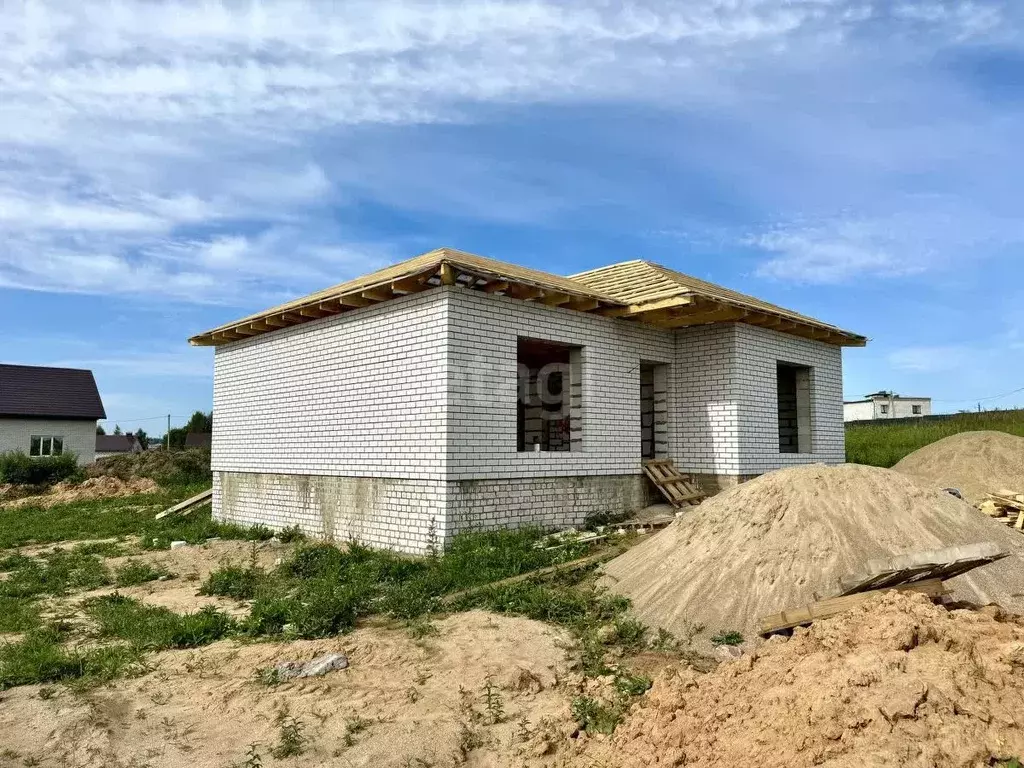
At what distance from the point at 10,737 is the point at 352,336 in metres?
7.15

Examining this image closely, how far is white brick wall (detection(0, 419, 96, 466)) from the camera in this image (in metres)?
30.8

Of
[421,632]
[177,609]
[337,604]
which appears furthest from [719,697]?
[177,609]

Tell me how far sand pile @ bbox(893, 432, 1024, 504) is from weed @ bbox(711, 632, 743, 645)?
1075cm

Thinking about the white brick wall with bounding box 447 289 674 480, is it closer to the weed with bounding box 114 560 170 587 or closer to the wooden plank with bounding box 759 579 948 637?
the weed with bounding box 114 560 170 587

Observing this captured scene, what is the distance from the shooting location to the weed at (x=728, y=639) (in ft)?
18.7

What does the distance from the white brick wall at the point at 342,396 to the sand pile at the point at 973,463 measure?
35.2 ft

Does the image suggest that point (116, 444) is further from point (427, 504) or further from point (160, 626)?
point (160, 626)

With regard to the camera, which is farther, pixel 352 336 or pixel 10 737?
pixel 352 336

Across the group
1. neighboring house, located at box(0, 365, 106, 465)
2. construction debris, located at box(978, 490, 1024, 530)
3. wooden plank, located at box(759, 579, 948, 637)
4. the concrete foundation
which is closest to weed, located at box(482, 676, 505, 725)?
wooden plank, located at box(759, 579, 948, 637)

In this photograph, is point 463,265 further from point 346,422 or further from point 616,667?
point 616,667

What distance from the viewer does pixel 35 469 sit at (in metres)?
25.9

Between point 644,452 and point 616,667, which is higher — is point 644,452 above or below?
above

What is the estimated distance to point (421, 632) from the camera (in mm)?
6199

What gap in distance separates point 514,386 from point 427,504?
6.72ft
